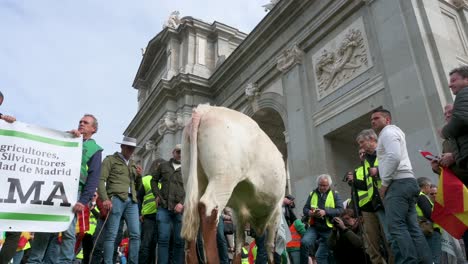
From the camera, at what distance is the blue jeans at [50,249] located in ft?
14.0

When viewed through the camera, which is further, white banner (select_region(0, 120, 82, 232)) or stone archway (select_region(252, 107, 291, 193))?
stone archway (select_region(252, 107, 291, 193))

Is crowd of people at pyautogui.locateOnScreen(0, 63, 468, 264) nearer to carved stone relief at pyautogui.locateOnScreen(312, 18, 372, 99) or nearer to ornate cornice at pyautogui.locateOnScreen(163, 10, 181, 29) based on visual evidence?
carved stone relief at pyautogui.locateOnScreen(312, 18, 372, 99)

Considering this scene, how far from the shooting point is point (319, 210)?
22.1 ft

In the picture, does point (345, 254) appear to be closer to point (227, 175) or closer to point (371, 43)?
point (227, 175)

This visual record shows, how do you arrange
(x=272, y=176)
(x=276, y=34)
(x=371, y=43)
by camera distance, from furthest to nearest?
(x=276, y=34) → (x=371, y=43) → (x=272, y=176)

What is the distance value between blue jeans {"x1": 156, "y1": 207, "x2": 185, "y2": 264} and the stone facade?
5.78m

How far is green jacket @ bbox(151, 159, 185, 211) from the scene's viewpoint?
6215 millimetres

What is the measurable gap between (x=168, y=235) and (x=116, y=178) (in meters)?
1.30

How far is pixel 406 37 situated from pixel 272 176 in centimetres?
762

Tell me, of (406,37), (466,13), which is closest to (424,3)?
(406,37)

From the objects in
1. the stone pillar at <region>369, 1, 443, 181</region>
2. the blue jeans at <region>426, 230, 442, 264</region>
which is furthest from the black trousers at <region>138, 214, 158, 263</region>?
the stone pillar at <region>369, 1, 443, 181</region>

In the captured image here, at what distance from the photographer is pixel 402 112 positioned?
30.9 ft

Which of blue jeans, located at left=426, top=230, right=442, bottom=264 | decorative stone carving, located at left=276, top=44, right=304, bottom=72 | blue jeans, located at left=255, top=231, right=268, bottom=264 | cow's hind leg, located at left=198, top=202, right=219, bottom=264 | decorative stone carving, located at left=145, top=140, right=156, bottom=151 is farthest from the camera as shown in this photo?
decorative stone carving, located at left=145, top=140, right=156, bottom=151

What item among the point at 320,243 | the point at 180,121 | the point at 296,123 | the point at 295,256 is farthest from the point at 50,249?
the point at 180,121
